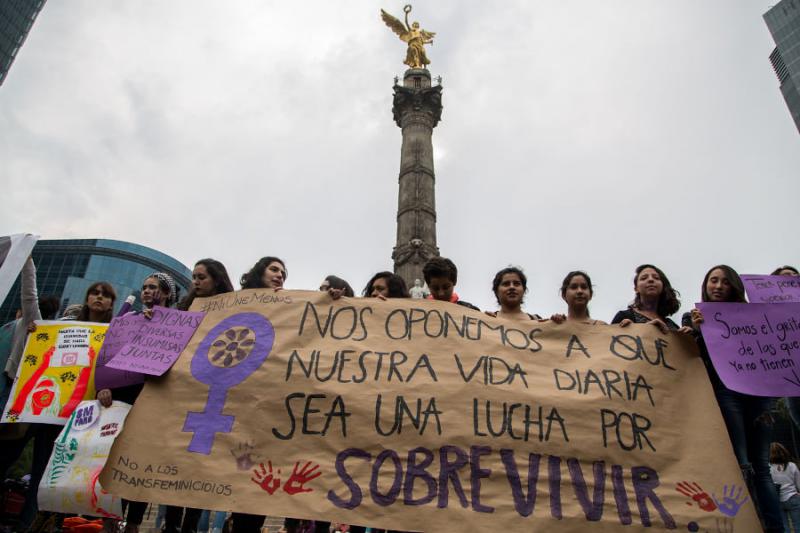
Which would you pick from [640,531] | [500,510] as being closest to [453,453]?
[500,510]

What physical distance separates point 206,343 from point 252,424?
2.65 feet

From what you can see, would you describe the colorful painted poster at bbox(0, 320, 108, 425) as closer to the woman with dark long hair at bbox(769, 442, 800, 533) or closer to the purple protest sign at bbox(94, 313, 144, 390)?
the purple protest sign at bbox(94, 313, 144, 390)

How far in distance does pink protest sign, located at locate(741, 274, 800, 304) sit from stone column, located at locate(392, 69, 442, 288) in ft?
49.7

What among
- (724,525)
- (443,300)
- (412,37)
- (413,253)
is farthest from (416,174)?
(724,525)

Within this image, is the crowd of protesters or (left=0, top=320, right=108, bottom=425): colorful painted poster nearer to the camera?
the crowd of protesters

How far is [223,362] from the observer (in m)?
3.57

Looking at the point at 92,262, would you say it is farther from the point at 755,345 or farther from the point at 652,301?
the point at 755,345

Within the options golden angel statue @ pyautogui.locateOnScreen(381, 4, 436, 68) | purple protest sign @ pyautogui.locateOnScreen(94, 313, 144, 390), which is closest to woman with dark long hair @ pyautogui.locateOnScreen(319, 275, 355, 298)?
purple protest sign @ pyautogui.locateOnScreen(94, 313, 144, 390)

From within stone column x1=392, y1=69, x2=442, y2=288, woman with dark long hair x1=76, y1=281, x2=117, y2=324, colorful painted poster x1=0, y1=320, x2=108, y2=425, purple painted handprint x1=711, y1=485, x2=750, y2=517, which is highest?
stone column x1=392, y1=69, x2=442, y2=288

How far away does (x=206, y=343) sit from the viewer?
3.72 metres

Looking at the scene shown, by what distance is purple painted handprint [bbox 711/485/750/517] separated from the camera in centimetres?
292

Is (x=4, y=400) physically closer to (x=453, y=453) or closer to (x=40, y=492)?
(x=40, y=492)

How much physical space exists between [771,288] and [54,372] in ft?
18.3

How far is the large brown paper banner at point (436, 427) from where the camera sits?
9.55ft
